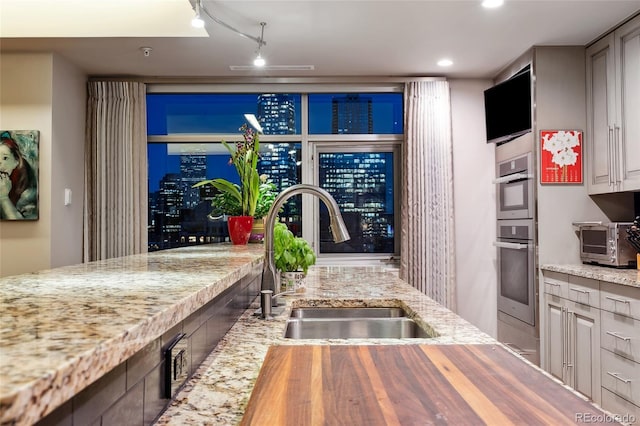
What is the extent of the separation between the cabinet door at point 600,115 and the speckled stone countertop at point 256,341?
198cm

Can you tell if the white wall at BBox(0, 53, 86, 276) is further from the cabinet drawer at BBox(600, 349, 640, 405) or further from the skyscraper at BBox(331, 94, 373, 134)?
the cabinet drawer at BBox(600, 349, 640, 405)

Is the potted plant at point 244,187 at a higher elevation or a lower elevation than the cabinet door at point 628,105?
lower

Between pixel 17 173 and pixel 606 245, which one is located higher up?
pixel 17 173

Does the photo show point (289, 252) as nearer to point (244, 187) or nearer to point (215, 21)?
point (244, 187)

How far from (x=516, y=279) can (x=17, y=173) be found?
3974mm

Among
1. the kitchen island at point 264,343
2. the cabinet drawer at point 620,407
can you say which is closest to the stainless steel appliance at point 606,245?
the cabinet drawer at point 620,407

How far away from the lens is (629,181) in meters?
2.92

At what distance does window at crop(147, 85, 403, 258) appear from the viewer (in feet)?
14.2

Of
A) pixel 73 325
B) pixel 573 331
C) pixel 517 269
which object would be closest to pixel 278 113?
pixel 517 269

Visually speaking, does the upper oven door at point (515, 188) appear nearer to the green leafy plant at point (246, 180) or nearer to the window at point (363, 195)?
the window at point (363, 195)

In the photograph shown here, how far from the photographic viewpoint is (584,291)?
283cm

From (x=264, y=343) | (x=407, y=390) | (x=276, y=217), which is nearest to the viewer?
(x=407, y=390)

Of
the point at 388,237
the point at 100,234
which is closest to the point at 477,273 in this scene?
the point at 388,237

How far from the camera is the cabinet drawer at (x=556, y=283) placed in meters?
3.09
